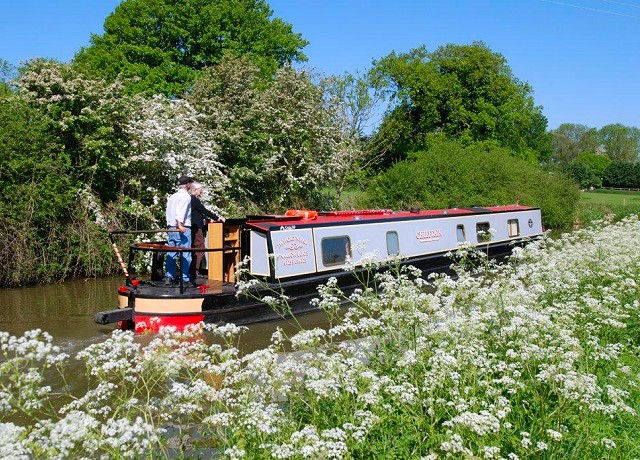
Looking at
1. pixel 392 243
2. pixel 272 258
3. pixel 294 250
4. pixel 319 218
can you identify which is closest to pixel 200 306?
pixel 272 258

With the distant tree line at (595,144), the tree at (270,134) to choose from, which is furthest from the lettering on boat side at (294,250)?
the distant tree line at (595,144)

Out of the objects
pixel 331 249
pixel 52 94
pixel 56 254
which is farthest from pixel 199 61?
pixel 331 249

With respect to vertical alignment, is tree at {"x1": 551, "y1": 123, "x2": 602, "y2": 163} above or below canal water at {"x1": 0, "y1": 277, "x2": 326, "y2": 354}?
above

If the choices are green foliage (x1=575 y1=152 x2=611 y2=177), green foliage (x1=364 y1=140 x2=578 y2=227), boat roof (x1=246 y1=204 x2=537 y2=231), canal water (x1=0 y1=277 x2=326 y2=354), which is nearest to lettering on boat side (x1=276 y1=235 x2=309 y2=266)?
boat roof (x1=246 y1=204 x2=537 y2=231)

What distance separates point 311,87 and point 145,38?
11.2 m

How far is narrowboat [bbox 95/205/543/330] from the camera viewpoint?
9406mm

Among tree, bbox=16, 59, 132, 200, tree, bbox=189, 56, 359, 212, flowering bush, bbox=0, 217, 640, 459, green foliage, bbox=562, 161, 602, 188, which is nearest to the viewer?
flowering bush, bbox=0, 217, 640, 459

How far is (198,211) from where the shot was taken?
34.1ft

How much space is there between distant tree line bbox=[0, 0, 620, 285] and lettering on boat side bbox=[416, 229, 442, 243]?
5.90m

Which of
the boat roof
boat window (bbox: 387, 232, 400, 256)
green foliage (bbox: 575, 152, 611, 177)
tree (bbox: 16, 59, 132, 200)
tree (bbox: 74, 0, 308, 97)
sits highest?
tree (bbox: 74, 0, 308, 97)

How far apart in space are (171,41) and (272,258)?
830 inches

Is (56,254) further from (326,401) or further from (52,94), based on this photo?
(326,401)

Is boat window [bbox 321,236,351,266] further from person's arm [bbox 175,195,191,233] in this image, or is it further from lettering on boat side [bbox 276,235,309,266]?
person's arm [bbox 175,195,191,233]

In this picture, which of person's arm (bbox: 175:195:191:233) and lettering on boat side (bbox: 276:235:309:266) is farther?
lettering on boat side (bbox: 276:235:309:266)
